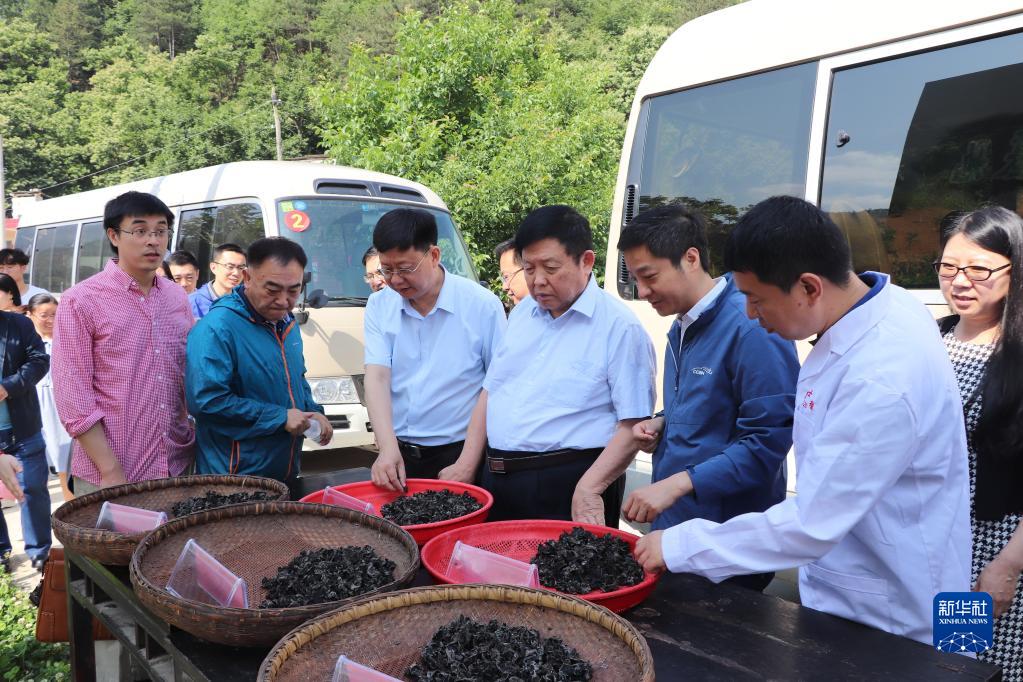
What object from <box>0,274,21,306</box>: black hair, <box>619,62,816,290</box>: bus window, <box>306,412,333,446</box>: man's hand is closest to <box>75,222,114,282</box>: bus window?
<box>0,274,21,306</box>: black hair

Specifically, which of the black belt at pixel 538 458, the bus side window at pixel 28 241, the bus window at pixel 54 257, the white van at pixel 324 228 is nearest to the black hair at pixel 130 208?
the black belt at pixel 538 458

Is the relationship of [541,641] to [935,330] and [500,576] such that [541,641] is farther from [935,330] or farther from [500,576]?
[935,330]

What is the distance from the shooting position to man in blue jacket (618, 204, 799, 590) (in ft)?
6.66

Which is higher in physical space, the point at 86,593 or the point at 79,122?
the point at 79,122

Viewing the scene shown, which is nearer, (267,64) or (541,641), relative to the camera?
(541,641)

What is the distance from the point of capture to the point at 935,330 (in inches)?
63.4

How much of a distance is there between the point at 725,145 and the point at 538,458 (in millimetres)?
2280

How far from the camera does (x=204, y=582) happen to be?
1725mm

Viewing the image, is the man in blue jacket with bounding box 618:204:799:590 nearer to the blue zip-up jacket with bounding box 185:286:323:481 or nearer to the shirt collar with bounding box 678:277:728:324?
the shirt collar with bounding box 678:277:728:324

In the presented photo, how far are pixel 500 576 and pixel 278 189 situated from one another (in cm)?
551

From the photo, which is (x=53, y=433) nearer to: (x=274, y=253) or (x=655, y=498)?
(x=274, y=253)

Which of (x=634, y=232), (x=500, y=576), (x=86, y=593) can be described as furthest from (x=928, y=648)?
(x=86, y=593)

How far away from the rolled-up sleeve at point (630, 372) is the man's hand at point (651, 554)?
711mm

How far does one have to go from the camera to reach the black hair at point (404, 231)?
2.89 meters
